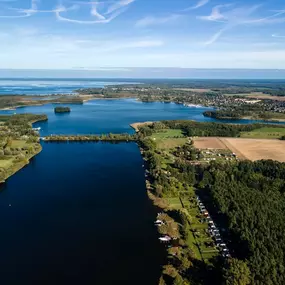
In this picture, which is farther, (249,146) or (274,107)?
(274,107)

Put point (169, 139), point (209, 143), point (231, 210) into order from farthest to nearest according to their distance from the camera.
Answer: point (169, 139), point (209, 143), point (231, 210)

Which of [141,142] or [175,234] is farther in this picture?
[141,142]

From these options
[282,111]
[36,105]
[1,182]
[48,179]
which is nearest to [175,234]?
[48,179]

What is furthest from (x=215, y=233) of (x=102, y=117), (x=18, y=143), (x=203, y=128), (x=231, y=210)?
(x=102, y=117)

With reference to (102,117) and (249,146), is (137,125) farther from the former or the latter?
(249,146)

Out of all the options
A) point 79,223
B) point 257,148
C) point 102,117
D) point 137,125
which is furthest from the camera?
point 102,117

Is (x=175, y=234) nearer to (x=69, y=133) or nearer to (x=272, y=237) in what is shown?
(x=272, y=237)

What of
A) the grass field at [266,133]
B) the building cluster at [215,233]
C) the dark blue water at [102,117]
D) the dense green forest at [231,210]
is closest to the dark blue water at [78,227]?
the dense green forest at [231,210]
